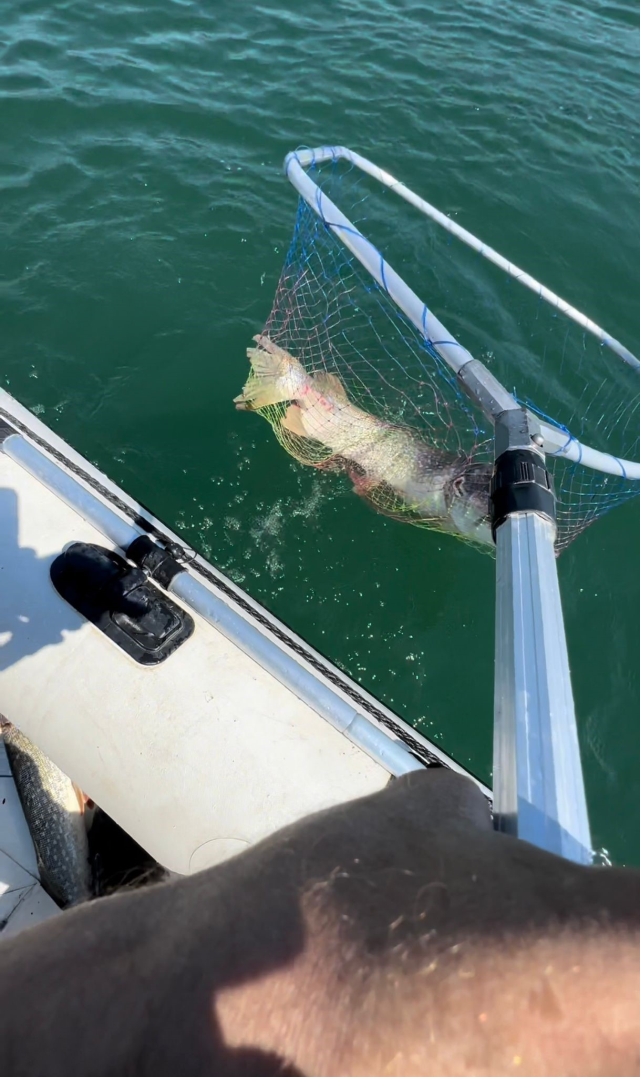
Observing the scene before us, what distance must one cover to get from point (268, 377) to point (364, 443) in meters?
0.97

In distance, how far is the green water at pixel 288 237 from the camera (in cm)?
505

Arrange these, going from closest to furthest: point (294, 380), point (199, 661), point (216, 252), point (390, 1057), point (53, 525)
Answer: point (390, 1057), point (199, 661), point (53, 525), point (294, 380), point (216, 252)

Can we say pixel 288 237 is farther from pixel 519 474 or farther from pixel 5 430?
pixel 519 474

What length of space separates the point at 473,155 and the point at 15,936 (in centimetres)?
880

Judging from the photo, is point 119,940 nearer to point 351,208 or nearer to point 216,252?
point 216,252

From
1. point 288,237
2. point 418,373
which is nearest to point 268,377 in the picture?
point 418,373

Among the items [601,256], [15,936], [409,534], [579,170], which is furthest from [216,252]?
[15,936]

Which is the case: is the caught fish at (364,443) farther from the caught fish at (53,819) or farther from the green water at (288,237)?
the caught fish at (53,819)

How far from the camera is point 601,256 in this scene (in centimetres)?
715

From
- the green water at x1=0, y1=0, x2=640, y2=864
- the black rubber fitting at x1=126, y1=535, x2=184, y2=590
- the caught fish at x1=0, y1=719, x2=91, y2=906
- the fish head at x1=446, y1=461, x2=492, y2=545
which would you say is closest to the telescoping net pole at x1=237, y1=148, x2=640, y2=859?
the fish head at x1=446, y1=461, x2=492, y2=545

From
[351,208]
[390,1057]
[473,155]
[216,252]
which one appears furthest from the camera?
[473,155]

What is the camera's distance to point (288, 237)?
6699 mm

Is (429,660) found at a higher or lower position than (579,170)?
lower

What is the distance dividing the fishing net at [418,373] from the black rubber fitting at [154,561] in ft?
7.18
